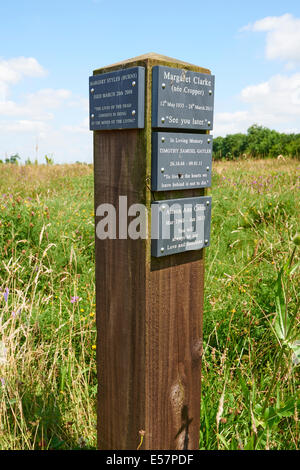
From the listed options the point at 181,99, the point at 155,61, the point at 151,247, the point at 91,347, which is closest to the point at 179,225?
the point at 151,247

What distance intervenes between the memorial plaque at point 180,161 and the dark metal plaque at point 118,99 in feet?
0.35

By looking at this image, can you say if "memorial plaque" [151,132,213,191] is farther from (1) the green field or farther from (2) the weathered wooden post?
(1) the green field

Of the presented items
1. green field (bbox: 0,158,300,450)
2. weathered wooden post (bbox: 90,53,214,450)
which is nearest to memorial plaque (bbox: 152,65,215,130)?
weathered wooden post (bbox: 90,53,214,450)

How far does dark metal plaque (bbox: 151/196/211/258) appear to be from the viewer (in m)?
1.52

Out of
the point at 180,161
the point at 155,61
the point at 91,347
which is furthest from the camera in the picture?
the point at 91,347

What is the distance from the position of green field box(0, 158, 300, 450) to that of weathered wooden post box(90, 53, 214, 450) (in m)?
0.30

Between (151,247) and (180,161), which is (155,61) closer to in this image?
(180,161)

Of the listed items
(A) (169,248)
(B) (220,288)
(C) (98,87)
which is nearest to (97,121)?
(C) (98,87)

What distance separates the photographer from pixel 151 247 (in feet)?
5.02

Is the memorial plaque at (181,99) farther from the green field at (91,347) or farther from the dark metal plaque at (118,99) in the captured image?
the green field at (91,347)

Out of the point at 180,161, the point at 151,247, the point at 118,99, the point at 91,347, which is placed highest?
the point at 118,99

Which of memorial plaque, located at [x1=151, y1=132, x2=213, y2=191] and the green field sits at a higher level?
memorial plaque, located at [x1=151, y1=132, x2=213, y2=191]

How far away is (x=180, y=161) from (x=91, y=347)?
171 cm

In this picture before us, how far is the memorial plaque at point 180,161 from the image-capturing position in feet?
4.80
